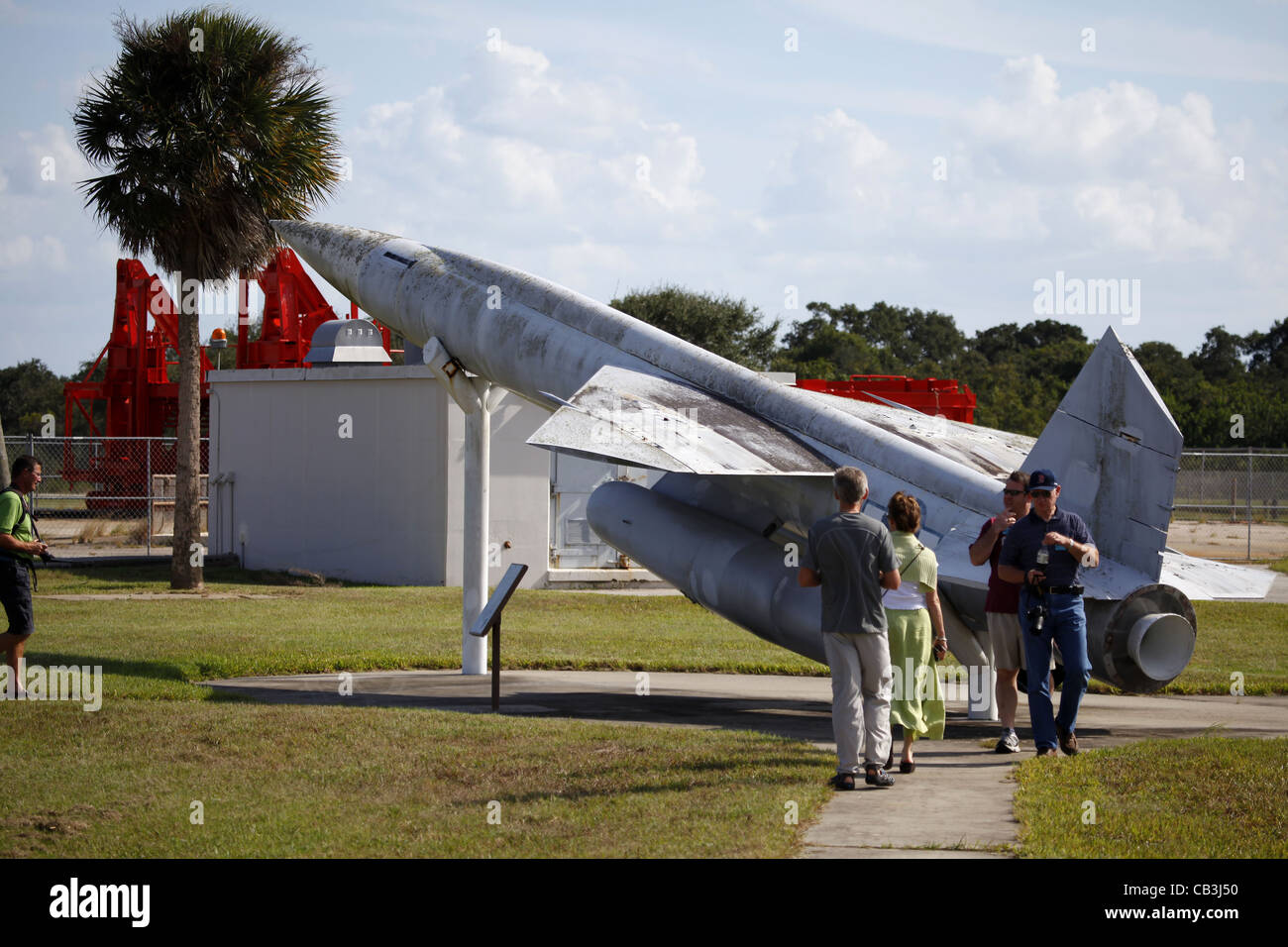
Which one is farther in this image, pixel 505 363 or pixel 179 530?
pixel 179 530

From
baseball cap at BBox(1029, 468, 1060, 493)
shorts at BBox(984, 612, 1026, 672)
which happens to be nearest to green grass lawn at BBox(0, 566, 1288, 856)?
shorts at BBox(984, 612, 1026, 672)

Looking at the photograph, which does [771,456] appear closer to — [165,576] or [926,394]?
[165,576]

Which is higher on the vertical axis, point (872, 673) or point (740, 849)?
point (872, 673)

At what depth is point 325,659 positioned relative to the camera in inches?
535

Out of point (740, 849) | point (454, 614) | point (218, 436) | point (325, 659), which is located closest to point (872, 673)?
point (740, 849)

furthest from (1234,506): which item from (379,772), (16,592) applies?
(16,592)

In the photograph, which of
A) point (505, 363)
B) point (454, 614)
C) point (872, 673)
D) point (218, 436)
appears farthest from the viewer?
point (218, 436)

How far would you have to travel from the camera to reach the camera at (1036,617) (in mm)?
8516

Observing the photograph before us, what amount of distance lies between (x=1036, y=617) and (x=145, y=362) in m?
31.0

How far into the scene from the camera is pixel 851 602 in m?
7.59

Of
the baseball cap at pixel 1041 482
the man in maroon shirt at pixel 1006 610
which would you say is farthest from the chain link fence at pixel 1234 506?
the baseball cap at pixel 1041 482

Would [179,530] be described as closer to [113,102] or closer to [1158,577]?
[113,102]

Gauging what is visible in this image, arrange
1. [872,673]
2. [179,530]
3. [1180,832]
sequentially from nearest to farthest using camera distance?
[1180,832]
[872,673]
[179,530]

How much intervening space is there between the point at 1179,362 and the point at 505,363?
6166 centimetres
